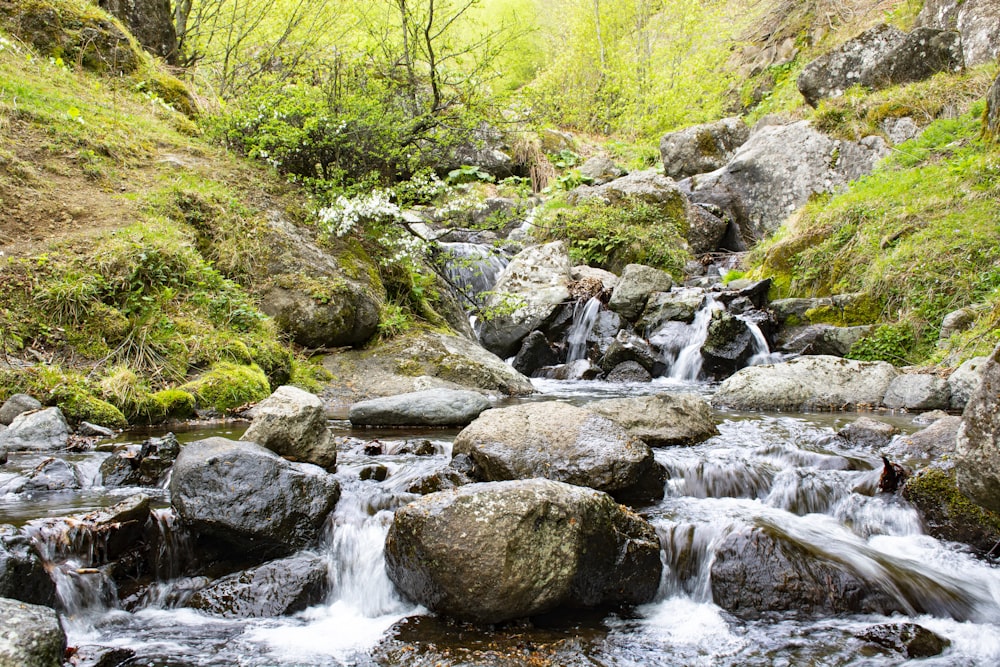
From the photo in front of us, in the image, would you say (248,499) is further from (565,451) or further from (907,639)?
(907,639)

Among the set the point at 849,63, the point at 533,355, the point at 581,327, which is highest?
the point at 849,63

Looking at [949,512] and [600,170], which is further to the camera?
[600,170]

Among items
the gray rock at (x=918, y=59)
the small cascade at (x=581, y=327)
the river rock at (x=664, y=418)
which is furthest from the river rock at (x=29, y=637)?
the gray rock at (x=918, y=59)

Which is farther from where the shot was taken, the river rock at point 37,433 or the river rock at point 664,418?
the river rock at point 664,418

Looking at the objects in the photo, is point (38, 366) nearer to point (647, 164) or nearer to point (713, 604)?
point (713, 604)

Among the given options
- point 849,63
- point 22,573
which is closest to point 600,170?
point 849,63

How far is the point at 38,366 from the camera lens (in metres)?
5.55

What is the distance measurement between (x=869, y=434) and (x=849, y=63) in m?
12.8

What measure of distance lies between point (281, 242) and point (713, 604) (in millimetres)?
A: 7340

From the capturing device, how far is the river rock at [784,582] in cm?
318

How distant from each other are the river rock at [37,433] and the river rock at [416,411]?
2.52 metres

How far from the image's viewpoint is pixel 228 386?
6.45 m

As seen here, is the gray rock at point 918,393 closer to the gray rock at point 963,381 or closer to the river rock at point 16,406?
the gray rock at point 963,381

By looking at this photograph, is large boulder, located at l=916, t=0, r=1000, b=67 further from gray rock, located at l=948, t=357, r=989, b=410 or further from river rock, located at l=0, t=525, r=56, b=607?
river rock, located at l=0, t=525, r=56, b=607
